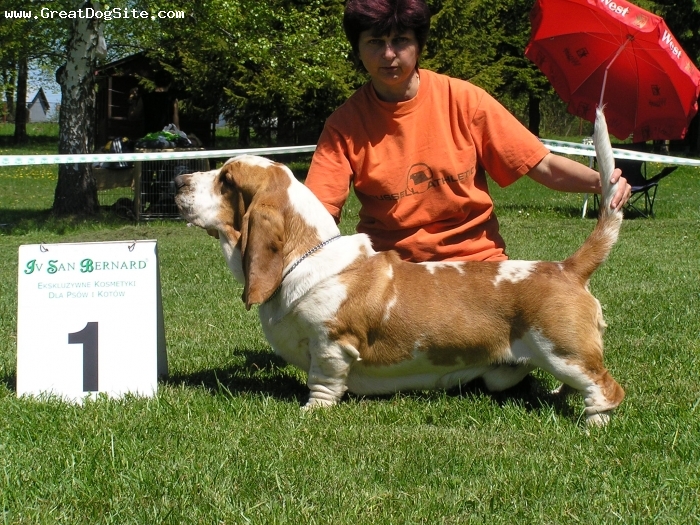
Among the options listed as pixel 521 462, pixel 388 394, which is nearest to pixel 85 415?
pixel 388 394

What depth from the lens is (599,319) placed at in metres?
3.67

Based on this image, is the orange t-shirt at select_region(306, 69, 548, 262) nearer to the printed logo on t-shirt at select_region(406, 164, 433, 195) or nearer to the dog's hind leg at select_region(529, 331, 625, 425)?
the printed logo on t-shirt at select_region(406, 164, 433, 195)

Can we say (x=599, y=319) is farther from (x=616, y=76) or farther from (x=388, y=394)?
(x=616, y=76)

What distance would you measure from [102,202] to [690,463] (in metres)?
14.3

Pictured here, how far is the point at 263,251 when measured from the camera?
12.2 feet

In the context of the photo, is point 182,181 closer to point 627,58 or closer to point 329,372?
point 329,372

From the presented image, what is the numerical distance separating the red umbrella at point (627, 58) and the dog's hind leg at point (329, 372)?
3453 millimetres

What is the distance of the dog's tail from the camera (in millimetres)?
3645

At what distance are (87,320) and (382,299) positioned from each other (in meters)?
1.48

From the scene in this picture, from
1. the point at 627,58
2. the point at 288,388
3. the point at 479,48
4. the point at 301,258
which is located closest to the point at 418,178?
the point at 301,258

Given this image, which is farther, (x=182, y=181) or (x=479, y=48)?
(x=479, y=48)

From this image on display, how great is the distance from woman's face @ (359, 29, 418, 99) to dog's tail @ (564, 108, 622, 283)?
107cm

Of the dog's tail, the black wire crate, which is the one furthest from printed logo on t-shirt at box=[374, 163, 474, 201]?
the black wire crate

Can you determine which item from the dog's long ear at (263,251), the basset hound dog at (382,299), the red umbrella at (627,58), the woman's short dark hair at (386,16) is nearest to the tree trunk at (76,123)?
the red umbrella at (627,58)
